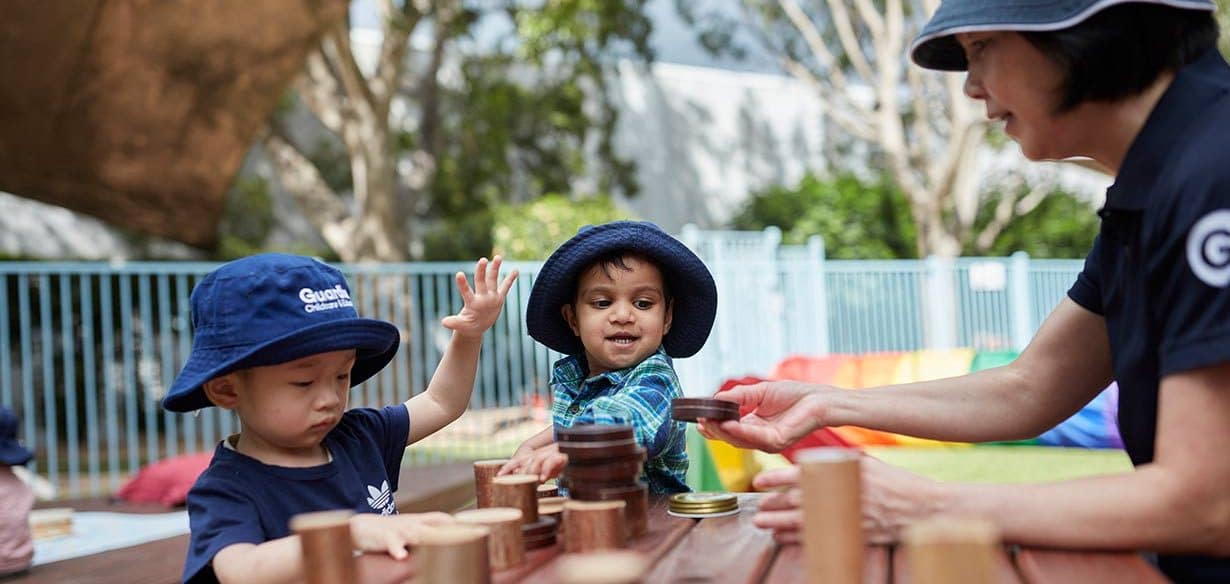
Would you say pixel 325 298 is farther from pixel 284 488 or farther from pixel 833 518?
→ pixel 833 518

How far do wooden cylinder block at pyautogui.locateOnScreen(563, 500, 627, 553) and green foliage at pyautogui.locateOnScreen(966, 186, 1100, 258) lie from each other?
19.1m

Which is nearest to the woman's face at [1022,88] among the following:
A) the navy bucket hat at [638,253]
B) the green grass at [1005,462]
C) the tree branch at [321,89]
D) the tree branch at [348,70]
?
the navy bucket hat at [638,253]

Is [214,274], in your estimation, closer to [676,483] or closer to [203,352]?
[203,352]

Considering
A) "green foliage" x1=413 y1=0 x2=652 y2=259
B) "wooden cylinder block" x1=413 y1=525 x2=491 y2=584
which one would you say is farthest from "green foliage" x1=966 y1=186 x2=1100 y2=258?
"wooden cylinder block" x1=413 y1=525 x2=491 y2=584

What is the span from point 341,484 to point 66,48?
236cm

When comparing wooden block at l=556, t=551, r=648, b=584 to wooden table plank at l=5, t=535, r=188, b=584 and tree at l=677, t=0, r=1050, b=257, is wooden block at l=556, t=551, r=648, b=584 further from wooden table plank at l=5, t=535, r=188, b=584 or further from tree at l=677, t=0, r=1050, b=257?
tree at l=677, t=0, r=1050, b=257

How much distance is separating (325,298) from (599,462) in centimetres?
82

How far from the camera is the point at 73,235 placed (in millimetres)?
14156

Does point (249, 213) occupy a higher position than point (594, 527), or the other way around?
point (249, 213)

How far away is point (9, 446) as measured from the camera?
344 centimetres

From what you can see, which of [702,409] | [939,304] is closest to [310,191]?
[939,304]

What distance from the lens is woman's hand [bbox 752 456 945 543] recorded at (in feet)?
5.20

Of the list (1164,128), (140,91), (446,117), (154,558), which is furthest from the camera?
(446,117)

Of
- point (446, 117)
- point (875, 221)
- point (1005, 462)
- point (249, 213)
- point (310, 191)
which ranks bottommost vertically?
point (1005, 462)
